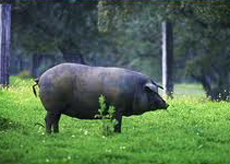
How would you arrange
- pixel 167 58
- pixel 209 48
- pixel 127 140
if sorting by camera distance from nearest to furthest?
1. pixel 127 140
2. pixel 167 58
3. pixel 209 48

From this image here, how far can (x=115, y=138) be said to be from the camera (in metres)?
11.2

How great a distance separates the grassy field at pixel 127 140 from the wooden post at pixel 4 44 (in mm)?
6818

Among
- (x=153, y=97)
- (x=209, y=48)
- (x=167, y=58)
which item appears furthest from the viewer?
(x=209, y=48)

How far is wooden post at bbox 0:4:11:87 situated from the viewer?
23109 millimetres

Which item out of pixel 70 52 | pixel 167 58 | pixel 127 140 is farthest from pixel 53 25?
pixel 127 140

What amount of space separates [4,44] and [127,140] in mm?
13569

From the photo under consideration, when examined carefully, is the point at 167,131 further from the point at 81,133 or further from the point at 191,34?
the point at 191,34

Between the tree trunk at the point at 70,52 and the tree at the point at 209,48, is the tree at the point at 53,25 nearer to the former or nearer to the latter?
the tree trunk at the point at 70,52

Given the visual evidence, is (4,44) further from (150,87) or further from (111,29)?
(111,29)

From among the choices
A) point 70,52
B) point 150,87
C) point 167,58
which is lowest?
point 70,52

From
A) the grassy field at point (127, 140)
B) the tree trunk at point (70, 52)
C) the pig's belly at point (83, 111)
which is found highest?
the pig's belly at point (83, 111)

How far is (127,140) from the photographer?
36.4ft

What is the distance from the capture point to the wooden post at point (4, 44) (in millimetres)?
23109

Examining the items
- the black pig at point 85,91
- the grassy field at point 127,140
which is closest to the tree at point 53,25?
the grassy field at point 127,140
